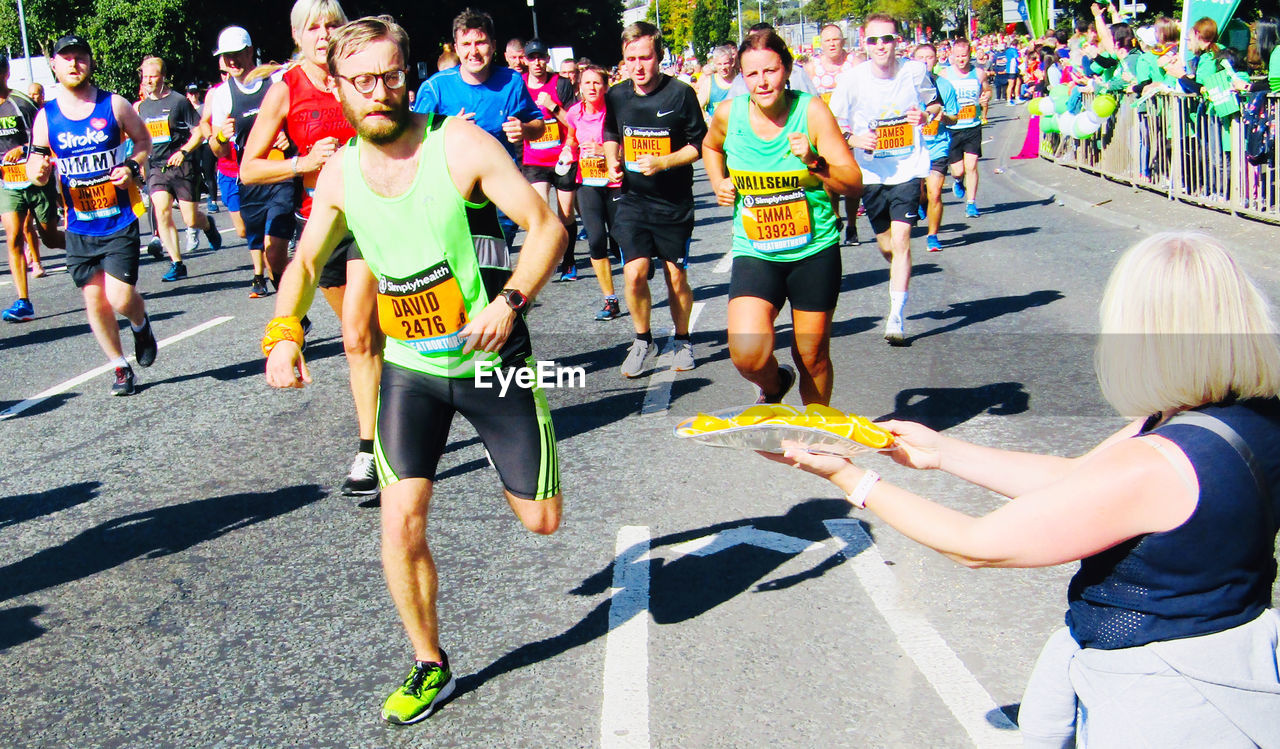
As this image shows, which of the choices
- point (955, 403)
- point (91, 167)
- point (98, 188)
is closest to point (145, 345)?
point (98, 188)

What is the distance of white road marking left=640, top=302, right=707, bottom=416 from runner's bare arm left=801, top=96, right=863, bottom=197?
1.97 m

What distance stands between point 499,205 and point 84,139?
595cm

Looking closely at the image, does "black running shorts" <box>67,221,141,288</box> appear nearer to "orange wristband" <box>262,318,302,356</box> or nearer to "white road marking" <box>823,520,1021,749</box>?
"orange wristband" <box>262,318,302,356</box>

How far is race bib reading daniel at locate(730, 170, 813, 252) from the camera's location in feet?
18.6

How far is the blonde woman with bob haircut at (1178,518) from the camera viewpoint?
212 cm

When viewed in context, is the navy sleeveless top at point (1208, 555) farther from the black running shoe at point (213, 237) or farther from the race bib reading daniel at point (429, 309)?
the black running shoe at point (213, 237)

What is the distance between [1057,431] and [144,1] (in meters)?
40.2

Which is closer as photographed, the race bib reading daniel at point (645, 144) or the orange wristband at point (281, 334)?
the orange wristband at point (281, 334)

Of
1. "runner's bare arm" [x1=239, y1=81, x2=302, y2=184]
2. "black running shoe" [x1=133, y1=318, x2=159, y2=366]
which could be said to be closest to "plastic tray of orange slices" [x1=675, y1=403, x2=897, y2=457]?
"runner's bare arm" [x1=239, y1=81, x2=302, y2=184]

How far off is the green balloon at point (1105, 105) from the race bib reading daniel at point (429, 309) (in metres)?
14.3

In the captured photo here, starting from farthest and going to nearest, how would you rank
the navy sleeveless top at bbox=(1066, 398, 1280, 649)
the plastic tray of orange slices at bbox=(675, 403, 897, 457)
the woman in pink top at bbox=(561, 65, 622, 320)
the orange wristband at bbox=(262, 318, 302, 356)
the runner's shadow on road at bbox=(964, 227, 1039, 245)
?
the runner's shadow on road at bbox=(964, 227, 1039, 245) → the woman in pink top at bbox=(561, 65, 622, 320) → the orange wristband at bbox=(262, 318, 302, 356) → the plastic tray of orange slices at bbox=(675, 403, 897, 457) → the navy sleeveless top at bbox=(1066, 398, 1280, 649)

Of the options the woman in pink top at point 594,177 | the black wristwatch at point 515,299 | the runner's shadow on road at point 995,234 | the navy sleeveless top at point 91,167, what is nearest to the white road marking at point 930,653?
the black wristwatch at point 515,299

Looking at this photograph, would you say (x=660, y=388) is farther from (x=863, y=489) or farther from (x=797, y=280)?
(x=863, y=489)

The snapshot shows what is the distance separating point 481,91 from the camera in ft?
26.1
